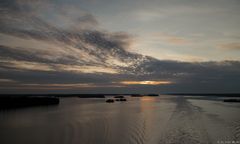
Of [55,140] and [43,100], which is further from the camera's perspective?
[43,100]

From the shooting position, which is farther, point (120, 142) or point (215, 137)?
point (215, 137)

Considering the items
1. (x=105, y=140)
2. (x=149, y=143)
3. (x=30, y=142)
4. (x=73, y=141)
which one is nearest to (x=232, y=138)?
(x=149, y=143)

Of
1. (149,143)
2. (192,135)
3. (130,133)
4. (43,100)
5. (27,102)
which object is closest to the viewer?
(149,143)

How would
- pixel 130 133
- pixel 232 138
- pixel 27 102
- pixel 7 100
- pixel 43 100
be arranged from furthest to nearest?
pixel 43 100, pixel 27 102, pixel 7 100, pixel 130 133, pixel 232 138

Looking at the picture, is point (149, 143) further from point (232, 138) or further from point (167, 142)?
point (232, 138)

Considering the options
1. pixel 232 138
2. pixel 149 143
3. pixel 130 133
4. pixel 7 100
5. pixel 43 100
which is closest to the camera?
pixel 149 143

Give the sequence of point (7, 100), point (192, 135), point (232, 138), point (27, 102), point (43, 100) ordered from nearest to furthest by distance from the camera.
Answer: point (232, 138) → point (192, 135) → point (7, 100) → point (27, 102) → point (43, 100)

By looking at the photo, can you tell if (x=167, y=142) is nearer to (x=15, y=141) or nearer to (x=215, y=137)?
(x=215, y=137)

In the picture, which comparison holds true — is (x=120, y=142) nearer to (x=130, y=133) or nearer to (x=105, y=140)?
(x=105, y=140)

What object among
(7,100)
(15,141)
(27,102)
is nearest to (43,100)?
(27,102)
